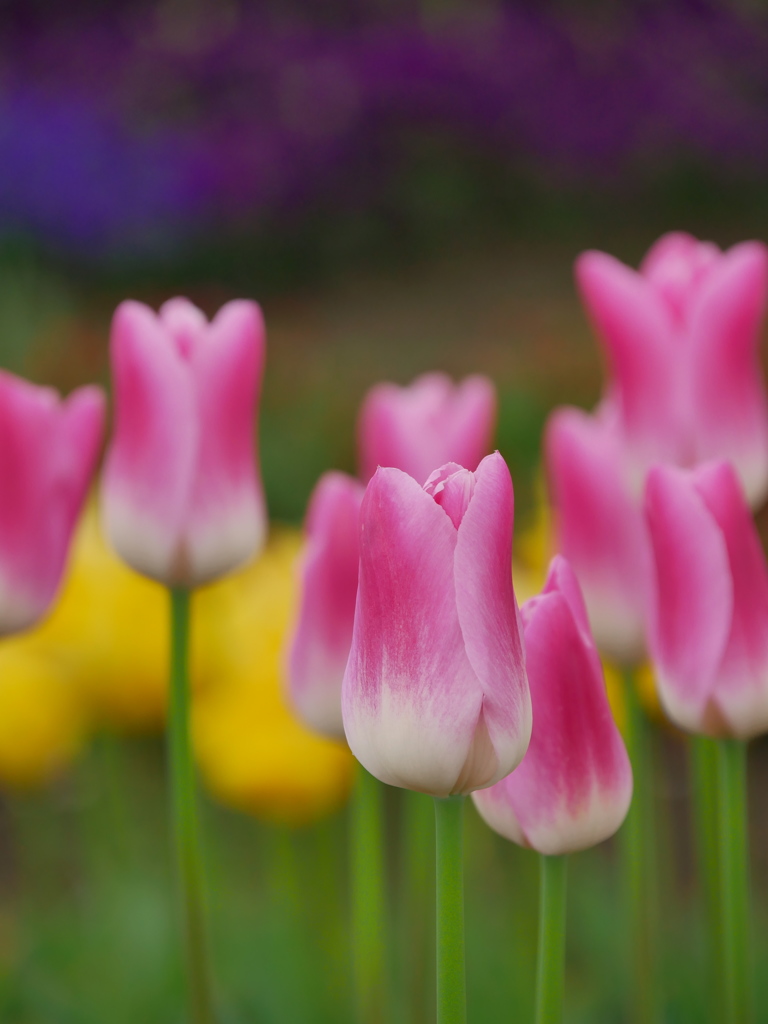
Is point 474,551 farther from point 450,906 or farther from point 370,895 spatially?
point 370,895

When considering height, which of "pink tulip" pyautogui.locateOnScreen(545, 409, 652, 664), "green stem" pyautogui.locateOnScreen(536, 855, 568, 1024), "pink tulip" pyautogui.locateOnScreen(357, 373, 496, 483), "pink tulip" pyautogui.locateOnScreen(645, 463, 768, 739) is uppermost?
"pink tulip" pyautogui.locateOnScreen(357, 373, 496, 483)


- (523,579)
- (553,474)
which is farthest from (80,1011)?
(553,474)

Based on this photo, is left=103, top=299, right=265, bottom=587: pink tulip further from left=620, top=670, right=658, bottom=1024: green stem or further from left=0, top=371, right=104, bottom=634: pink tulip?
left=620, top=670, right=658, bottom=1024: green stem

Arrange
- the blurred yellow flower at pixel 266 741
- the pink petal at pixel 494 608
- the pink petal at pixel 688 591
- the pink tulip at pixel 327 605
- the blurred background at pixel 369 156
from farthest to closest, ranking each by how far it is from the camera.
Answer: the blurred background at pixel 369 156 → the blurred yellow flower at pixel 266 741 → the pink tulip at pixel 327 605 → the pink petal at pixel 688 591 → the pink petal at pixel 494 608

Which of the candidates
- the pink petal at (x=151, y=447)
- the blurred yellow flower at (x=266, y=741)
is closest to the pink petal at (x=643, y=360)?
the pink petal at (x=151, y=447)

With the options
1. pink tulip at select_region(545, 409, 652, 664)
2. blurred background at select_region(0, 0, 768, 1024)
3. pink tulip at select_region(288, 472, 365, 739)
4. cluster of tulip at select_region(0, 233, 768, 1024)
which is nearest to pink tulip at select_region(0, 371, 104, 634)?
cluster of tulip at select_region(0, 233, 768, 1024)

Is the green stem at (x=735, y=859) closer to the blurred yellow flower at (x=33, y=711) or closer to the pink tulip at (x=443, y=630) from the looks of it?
the pink tulip at (x=443, y=630)
